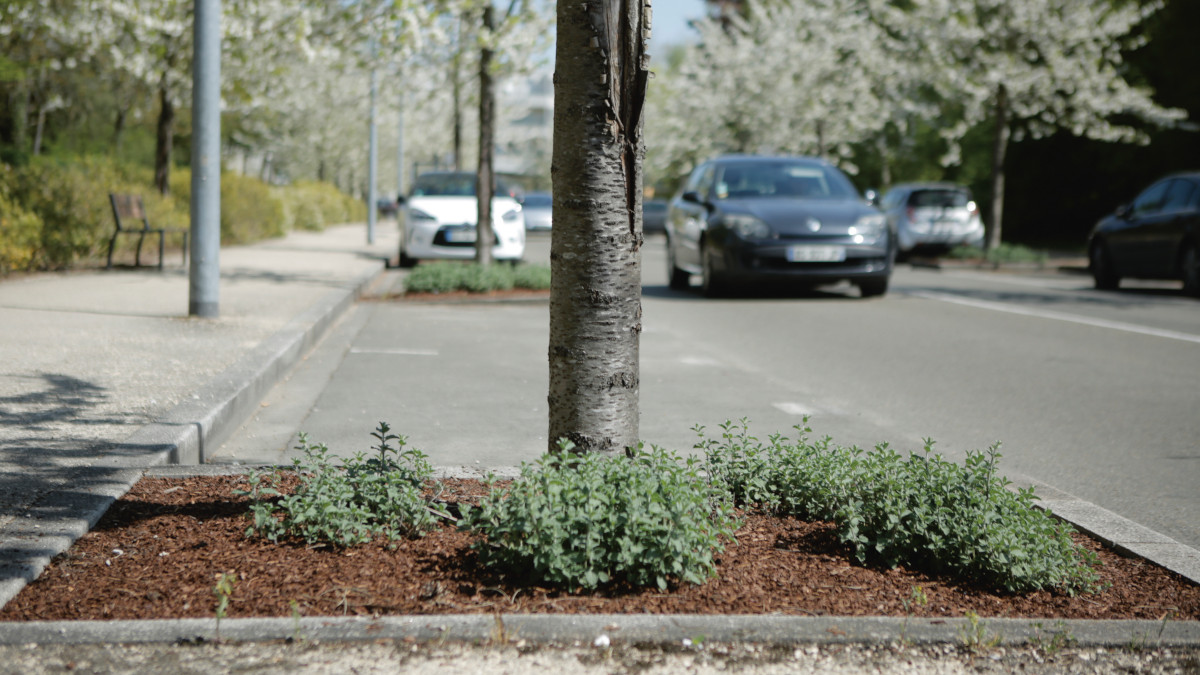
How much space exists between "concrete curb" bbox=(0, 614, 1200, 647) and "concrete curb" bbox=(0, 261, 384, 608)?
0.40m

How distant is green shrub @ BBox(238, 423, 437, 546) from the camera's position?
139 inches

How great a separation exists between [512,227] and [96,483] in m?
14.5

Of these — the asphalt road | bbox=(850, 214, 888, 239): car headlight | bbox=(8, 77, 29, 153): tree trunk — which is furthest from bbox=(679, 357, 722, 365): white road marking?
bbox=(8, 77, 29, 153): tree trunk

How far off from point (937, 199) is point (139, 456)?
2351 cm

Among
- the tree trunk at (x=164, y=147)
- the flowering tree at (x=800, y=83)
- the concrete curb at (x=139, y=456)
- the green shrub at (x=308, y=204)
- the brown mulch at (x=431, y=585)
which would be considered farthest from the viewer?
the flowering tree at (x=800, y=83)

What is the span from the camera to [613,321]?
3.62 meters

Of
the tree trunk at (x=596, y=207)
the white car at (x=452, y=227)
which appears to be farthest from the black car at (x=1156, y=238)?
the tree trunk at (x=596, y=207)

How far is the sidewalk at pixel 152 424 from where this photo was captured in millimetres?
2926

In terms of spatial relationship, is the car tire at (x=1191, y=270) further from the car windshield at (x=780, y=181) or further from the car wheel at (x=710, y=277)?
the car wheel at (x=710, y=277)

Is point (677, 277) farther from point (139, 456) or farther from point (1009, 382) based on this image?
point (139, 456)

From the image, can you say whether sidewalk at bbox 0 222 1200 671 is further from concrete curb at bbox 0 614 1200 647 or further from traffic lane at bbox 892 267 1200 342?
traffic lane at bbox 892 267 1200 342

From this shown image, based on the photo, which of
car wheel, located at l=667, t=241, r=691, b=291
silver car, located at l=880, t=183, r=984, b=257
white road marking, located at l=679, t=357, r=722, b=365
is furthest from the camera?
silver car, located at l=880, t=183, r=984, b=257

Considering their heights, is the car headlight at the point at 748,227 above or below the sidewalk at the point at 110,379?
above

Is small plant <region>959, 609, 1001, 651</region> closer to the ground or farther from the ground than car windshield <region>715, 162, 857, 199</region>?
closer to the ground
